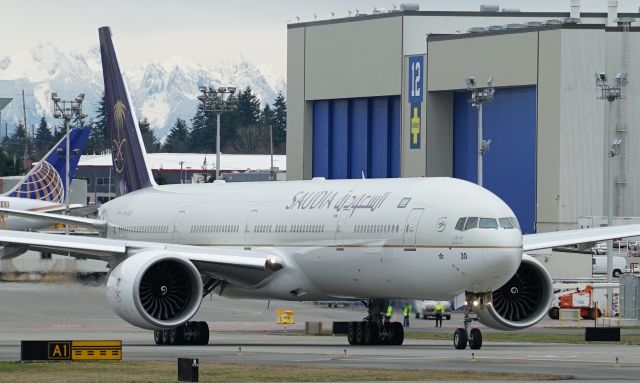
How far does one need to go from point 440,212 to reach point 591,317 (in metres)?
35.4

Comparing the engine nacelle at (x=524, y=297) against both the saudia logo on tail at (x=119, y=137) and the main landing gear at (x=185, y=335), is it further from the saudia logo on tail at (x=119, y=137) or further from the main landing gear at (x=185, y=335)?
the saudia logo on tail at (x=119, y=137)

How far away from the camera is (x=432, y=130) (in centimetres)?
11388

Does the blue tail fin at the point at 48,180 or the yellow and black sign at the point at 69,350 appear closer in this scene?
the yellow and black sign at the point at 69,350

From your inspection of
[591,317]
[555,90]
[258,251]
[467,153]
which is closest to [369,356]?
[258,251]

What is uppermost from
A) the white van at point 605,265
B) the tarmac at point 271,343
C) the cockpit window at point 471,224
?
the cockpit window at point 471,224

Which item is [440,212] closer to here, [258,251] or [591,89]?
[258,251]

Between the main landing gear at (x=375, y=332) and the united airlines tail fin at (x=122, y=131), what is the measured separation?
44.1 feet

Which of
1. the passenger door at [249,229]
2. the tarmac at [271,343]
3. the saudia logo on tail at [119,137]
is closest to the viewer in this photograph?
the tarmac at [271,343]

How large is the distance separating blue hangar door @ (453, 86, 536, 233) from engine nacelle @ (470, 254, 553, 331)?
200ft

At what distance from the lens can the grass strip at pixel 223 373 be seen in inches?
1148

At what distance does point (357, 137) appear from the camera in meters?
123

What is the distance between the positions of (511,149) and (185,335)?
215 ft

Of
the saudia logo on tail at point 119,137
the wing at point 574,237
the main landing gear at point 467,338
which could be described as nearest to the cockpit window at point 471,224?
the main landing gear at point 467,338

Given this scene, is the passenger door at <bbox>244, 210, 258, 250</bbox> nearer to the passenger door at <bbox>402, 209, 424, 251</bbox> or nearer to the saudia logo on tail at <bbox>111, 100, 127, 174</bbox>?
the passenger door at <bbox>402, 209, 424, 251</bbox>
